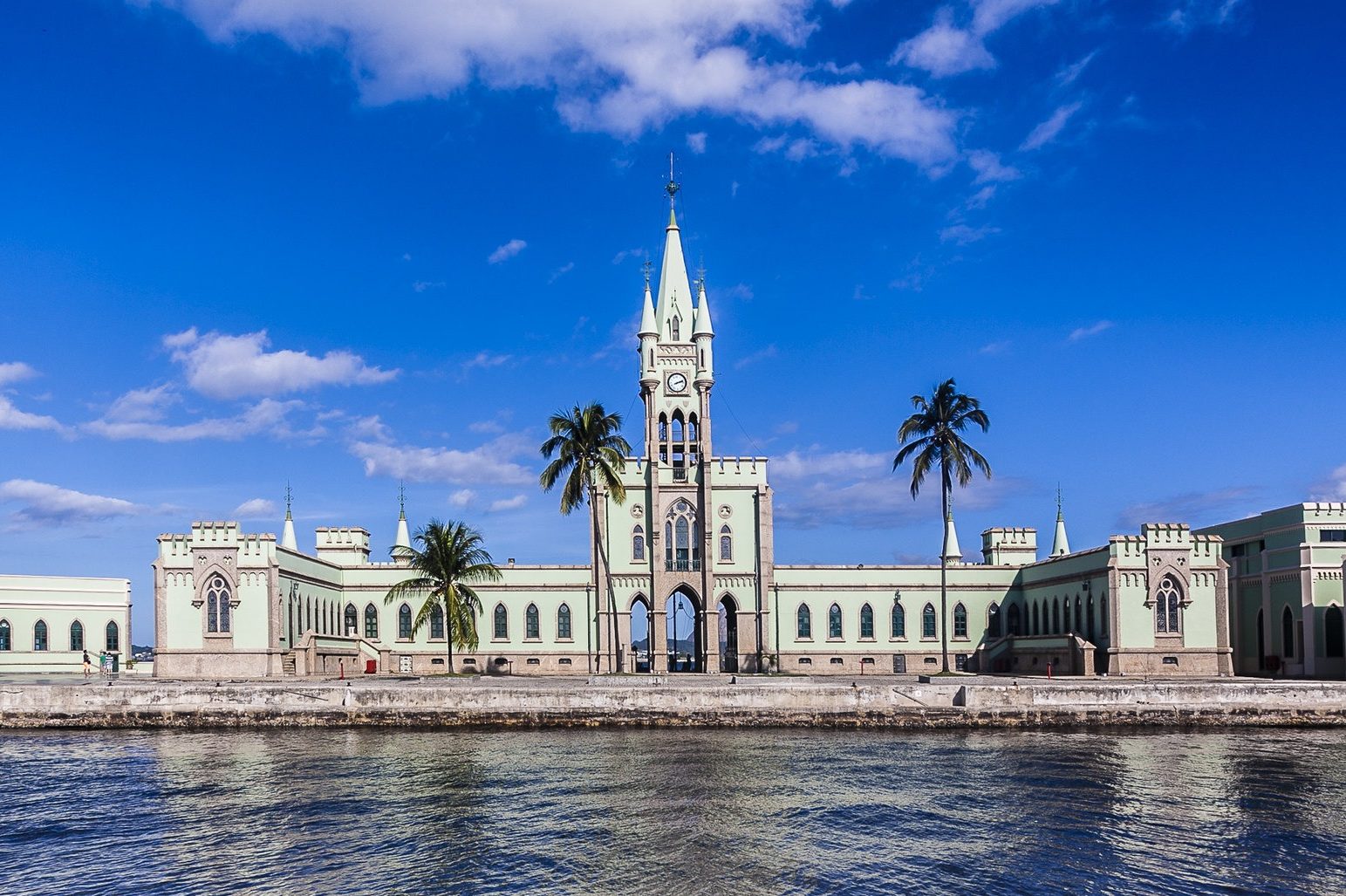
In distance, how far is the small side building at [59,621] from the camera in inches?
2601

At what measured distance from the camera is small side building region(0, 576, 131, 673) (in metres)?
66.1

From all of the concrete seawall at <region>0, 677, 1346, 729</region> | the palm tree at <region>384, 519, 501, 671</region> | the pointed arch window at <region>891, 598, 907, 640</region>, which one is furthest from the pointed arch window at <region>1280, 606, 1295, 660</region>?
the palm tree at <region>384, 519, 501, 671</region>

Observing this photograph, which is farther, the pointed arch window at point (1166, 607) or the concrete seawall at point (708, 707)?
the pointed arch window at point (1166, 607)

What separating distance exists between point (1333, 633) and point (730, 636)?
98.2 feet

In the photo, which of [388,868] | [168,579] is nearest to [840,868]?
[388,868]

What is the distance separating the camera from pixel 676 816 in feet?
82.4

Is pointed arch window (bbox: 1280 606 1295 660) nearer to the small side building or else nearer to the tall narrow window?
the tall narrow window

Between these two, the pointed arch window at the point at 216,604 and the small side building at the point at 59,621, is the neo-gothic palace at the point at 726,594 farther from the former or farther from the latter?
the small side building at the point at 59,621

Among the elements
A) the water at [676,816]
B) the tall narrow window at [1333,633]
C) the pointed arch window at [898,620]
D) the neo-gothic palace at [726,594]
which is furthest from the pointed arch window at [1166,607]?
the water at [676,816]

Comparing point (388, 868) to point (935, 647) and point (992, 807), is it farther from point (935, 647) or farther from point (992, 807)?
point (935, 647)

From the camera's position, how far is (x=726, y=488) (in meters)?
67.0

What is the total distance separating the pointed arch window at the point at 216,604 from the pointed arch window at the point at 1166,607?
4366cm

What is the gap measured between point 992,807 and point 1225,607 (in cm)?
3714

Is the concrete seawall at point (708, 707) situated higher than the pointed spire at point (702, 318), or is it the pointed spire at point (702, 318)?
the pointed spire at point (702, 318)
